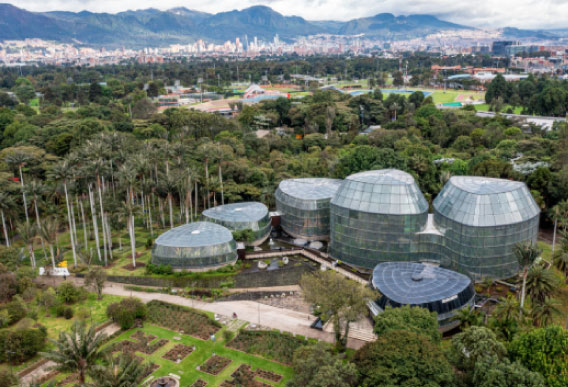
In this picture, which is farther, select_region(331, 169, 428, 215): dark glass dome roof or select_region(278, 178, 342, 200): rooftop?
select_region(278, 178, 342, 200): rooftop

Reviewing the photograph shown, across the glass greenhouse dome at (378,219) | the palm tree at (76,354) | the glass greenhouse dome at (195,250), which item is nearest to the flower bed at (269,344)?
the glass greenhouse dome at (195,250)

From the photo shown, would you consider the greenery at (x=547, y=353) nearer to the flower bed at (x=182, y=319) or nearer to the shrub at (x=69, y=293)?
the flower bed at (x=182, y=319)

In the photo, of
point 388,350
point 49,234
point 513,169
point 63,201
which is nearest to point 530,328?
point 388,350

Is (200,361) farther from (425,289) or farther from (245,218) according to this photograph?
(245,218)

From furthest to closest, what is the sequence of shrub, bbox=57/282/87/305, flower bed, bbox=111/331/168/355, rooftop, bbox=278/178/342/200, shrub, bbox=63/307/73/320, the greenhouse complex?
rooftop, bbox=278/178/342/200, the greenhouse complex, shrub, bbox=57/282/87/305, shrub, bbox=63/307/73/320, flower bed, bbox=111/331/168/355

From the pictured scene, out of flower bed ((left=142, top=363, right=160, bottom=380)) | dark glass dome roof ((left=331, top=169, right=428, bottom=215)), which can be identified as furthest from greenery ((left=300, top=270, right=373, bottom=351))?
dark glass dome roof ((left=331, top=169, right=428, bottom=215))

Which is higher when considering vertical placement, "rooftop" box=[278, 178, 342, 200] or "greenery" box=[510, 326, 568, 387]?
"rooftop" box=[278, 178, 342, 200]

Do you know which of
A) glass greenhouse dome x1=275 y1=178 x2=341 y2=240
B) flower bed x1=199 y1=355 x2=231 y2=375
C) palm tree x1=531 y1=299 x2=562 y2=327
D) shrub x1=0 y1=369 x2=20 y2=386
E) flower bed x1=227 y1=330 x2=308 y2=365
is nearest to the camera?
shrub x1=0 y1=369 x2=20 y2=386

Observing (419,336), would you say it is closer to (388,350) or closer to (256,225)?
(388,350)

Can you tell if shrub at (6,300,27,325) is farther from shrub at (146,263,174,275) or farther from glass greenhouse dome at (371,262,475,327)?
glass greenhouse dome at (371,262,475,327)
